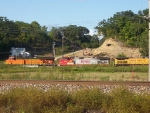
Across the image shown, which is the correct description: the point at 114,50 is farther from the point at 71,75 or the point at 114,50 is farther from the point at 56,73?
the point at 71,75

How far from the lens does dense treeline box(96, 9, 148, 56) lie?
10128cm

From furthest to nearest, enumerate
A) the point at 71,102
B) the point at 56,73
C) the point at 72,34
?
the point at 72,34 < the point at 56,73 < the point at 71,102

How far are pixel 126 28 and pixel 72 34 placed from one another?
31.6 metres

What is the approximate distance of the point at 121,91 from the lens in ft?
39.2

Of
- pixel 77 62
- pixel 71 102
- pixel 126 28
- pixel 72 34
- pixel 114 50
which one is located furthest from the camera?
pixel 72 34

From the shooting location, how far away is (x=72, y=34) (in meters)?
132

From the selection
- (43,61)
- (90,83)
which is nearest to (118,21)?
(43,61)

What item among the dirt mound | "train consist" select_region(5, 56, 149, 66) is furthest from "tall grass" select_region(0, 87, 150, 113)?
the dirt mound

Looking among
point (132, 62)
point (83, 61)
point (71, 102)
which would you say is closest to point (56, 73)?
point (71, 102)

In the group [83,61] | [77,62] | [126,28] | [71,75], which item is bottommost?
[71,75]

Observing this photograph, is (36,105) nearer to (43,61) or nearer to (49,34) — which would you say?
(43,61)

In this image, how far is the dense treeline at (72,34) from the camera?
10188cm

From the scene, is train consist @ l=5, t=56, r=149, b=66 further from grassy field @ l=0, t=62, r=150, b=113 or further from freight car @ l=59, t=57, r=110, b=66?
grassy field @ l=0, t=62, r=150, b=113

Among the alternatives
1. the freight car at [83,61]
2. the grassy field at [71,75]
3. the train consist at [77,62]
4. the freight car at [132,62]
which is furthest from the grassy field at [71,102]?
the freight car at [83,61]
